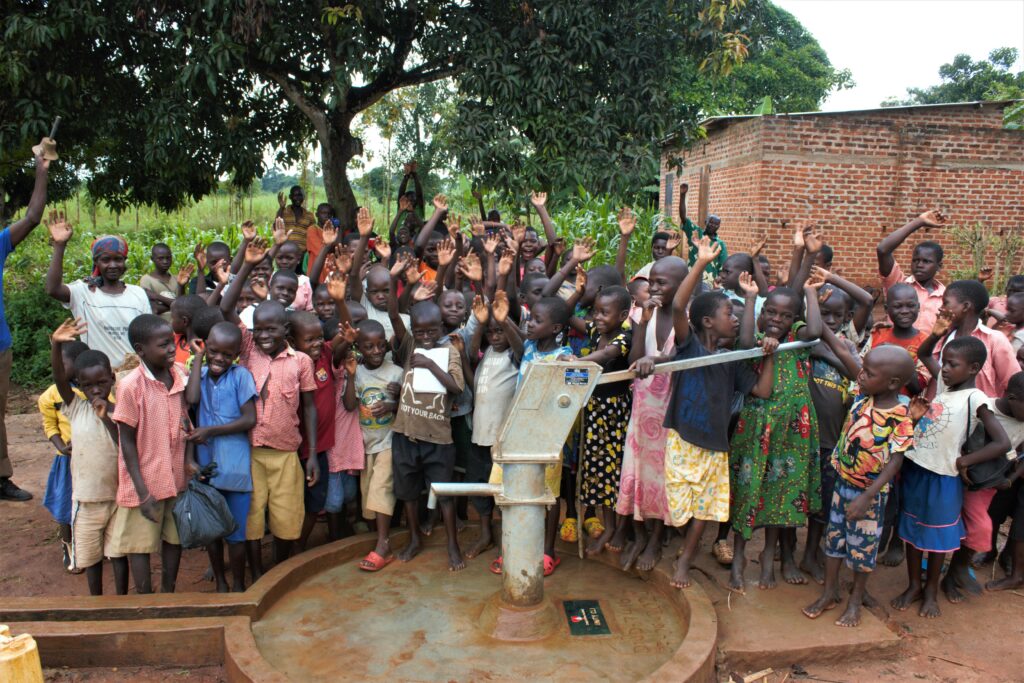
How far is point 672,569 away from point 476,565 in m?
0.96

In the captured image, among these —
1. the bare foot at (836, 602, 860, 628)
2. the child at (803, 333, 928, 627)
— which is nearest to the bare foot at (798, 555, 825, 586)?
the child at (803, 333, 928, 627)

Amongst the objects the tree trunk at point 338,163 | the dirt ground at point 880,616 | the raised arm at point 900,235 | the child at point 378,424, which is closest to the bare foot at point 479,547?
the child at point 378,424

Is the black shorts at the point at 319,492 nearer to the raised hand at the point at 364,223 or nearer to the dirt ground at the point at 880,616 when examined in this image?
the dirt ground at the point at 880,616

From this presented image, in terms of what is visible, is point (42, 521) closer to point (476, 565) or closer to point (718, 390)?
point (476, 565)

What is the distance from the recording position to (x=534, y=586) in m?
3.15

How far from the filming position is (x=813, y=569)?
147 inches

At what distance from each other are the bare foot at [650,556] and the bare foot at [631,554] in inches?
1.3

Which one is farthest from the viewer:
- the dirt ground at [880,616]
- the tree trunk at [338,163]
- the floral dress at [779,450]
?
the tree trunk at [338,163]

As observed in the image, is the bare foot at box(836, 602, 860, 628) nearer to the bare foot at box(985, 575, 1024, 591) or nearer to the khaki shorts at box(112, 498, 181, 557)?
the bare foot at box(985, 575, 1024, 591)

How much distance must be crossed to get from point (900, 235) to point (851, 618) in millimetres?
2141

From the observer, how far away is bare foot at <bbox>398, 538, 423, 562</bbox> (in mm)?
3910

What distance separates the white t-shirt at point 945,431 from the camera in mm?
3381

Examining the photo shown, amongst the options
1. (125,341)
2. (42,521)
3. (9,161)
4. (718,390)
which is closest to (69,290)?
(125,341)

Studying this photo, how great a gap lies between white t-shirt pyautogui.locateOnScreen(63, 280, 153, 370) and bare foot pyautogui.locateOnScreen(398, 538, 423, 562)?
5.94 ft
